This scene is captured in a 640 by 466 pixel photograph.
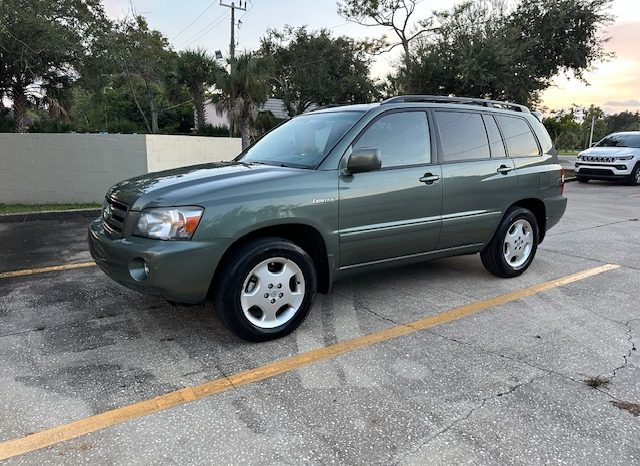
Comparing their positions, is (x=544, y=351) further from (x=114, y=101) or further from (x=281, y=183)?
(x=114, y=101)

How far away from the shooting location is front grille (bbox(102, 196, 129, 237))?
3523mm

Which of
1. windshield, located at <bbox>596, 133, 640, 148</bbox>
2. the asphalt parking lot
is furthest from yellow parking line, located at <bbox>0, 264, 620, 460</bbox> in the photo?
windshield, located at <bbox>596, 133, 640, 148</bbox>

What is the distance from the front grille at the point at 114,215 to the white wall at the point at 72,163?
634cm

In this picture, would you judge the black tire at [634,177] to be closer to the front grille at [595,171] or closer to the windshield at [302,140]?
the front grille at [595,171]

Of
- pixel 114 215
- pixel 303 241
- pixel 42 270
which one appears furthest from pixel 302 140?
pixel 42 270

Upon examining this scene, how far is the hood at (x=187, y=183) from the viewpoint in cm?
335

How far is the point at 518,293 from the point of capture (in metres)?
4.83

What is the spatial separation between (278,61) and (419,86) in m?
16.7

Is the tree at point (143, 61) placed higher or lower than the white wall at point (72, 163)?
higher

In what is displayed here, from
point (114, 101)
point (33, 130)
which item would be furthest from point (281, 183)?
point (114, 101)

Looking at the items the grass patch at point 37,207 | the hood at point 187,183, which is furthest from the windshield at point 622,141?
the hood at point 187,183

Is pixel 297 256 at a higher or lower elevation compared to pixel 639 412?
higher

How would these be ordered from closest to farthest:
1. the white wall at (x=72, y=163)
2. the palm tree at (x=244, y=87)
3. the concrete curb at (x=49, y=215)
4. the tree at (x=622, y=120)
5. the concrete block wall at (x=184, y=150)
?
the concrete curb at (x=49, y=215), the white wall at (x=72, y=163), the concrete block wall at (x=184, y=150), the palm tree at (x=244, y=87), the tree at (x=622, y=120)

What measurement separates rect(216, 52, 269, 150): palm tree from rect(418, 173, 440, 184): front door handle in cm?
1440
